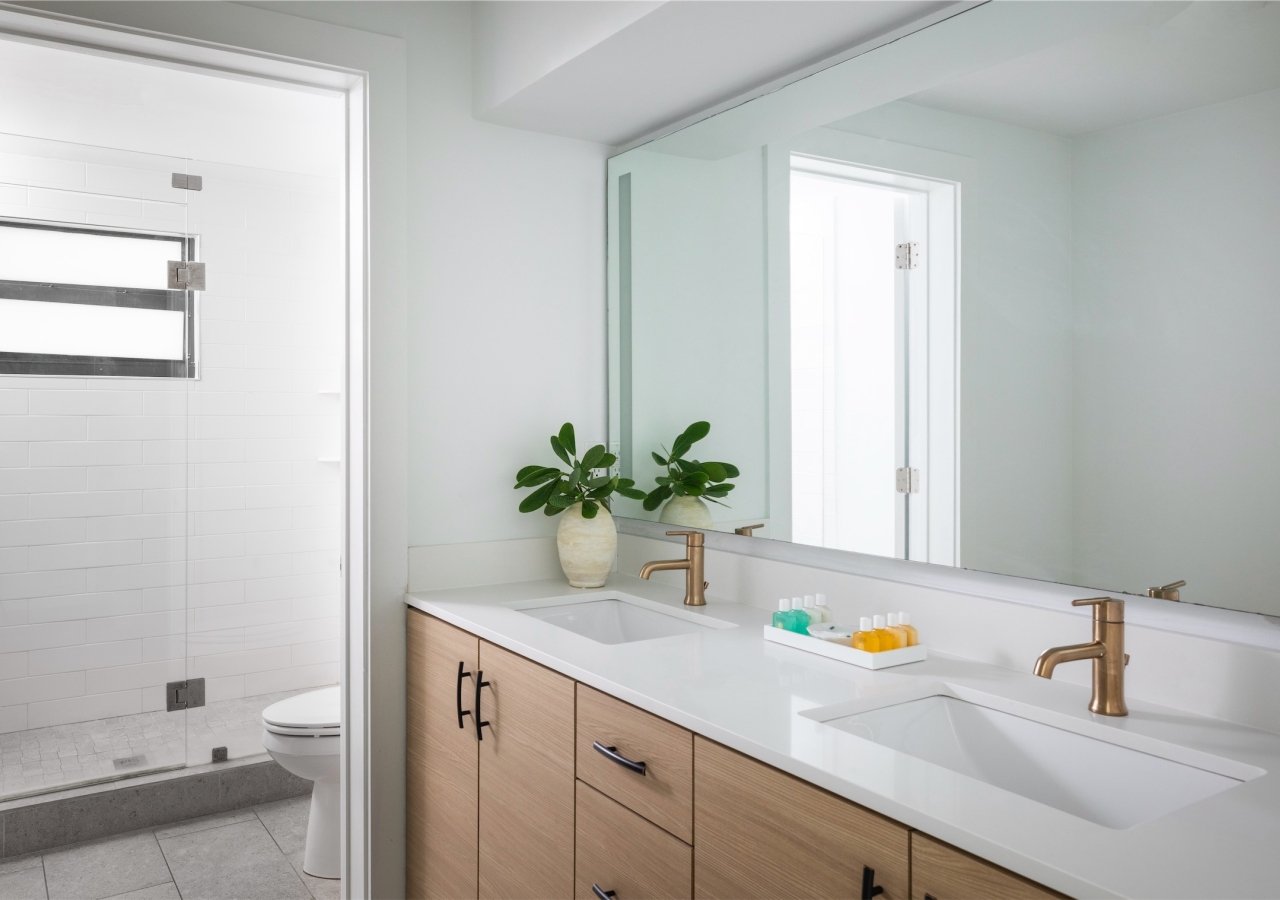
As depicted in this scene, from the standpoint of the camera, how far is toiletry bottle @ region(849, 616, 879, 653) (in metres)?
1.55

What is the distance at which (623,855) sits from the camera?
1.46 m

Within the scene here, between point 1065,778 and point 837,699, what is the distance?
0.32m

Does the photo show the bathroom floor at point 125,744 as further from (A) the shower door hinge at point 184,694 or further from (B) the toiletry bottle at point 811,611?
(B) the toiletry bottle at point 811,611

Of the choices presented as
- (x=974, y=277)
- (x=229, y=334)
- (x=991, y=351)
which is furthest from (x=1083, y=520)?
(x=229, y=334)

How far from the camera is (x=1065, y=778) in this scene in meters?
1.26

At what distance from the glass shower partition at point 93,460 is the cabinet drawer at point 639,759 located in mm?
1981

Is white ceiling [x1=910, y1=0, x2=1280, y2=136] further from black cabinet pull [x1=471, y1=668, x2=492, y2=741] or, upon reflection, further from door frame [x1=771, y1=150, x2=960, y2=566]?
black cabinet pull [x1=471, y1=668, x2=492, y2=741]

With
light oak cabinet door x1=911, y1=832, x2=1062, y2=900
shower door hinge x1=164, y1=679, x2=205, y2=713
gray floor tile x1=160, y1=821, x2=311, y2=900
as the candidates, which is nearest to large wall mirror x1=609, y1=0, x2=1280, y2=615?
light oak cabinet door x1=911, y1=832, x2=1062, y2=900

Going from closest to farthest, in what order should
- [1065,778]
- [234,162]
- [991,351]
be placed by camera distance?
[1065,778]
[991,351]
[234,162]

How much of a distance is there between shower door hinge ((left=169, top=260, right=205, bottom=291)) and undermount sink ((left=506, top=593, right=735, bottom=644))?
1.65m

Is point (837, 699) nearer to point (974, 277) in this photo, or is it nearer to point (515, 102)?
point (974, 277)

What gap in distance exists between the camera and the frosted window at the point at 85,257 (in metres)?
2.68

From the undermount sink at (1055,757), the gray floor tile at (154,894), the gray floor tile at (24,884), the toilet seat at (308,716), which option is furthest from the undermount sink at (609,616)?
the gray floor tile at (24,884)

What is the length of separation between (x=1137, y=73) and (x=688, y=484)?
1.31 m
